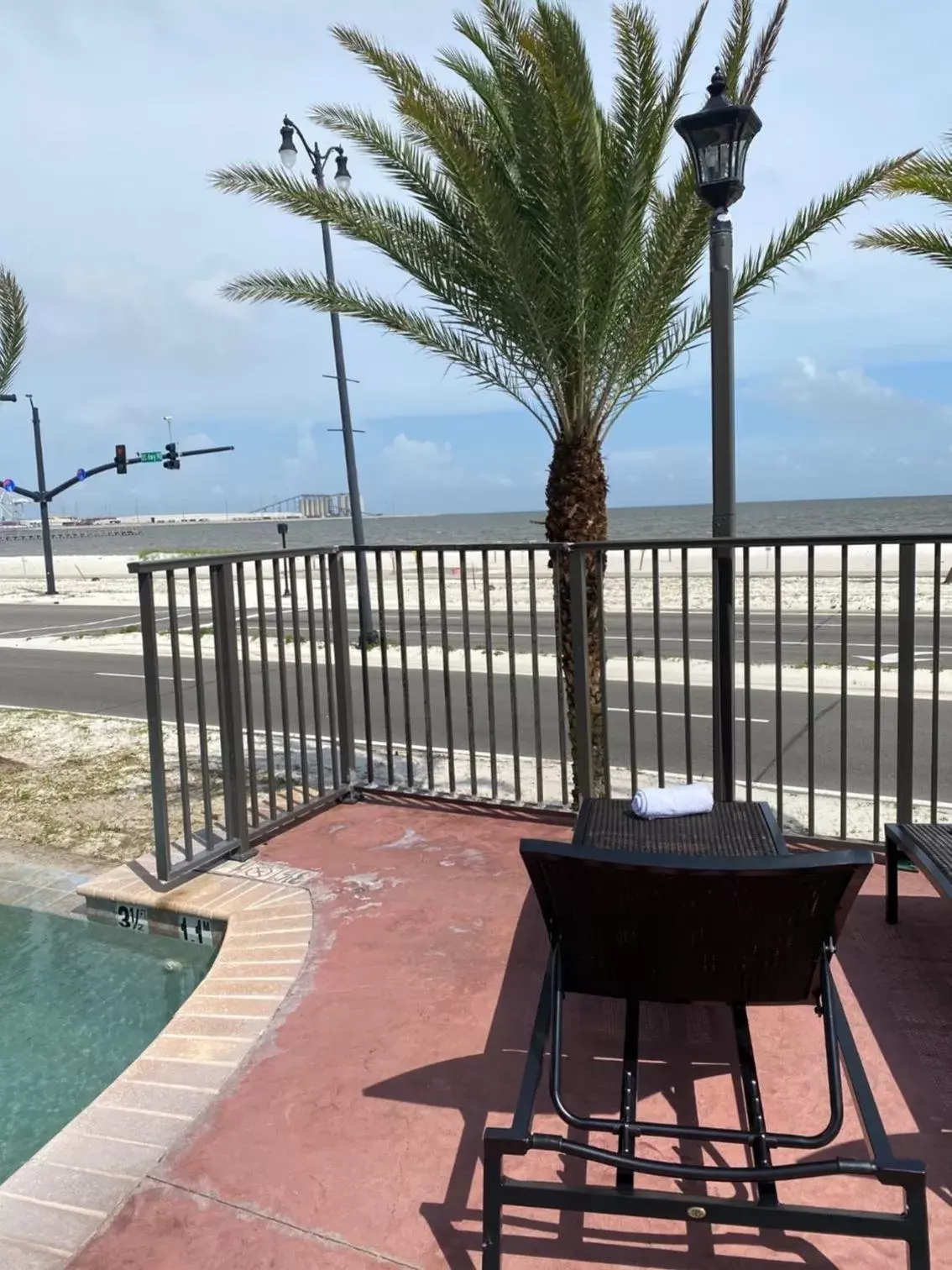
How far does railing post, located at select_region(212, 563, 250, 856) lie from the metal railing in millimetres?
10

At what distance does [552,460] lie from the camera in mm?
6227

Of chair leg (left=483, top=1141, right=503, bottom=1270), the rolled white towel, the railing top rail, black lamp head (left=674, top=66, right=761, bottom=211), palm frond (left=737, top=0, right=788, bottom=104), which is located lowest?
chair leg (left=483, top=1141, right=503, bottom=1270)

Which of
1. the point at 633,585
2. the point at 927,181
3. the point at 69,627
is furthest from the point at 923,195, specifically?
the point at 633,585

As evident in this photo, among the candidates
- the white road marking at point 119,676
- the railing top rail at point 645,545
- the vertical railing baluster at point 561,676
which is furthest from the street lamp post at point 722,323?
the white road marking at point 119,676

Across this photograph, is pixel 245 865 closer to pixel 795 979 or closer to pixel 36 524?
pixel 795 979

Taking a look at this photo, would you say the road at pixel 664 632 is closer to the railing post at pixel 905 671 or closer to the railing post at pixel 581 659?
the railing post at pixel 581 659

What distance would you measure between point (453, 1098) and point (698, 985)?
80cm

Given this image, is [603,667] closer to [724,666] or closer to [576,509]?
[724,666]

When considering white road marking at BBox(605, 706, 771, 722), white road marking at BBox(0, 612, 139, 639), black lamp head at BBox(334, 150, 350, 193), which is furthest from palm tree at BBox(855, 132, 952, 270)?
white road marking at BBox(0, 612, 139, 639)

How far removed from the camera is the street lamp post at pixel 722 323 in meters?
4.05

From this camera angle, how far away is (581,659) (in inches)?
179

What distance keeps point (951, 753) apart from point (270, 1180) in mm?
7420

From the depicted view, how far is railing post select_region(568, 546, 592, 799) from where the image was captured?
441 cm

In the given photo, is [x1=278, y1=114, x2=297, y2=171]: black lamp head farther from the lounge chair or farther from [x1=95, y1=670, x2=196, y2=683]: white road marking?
the lounge chair
